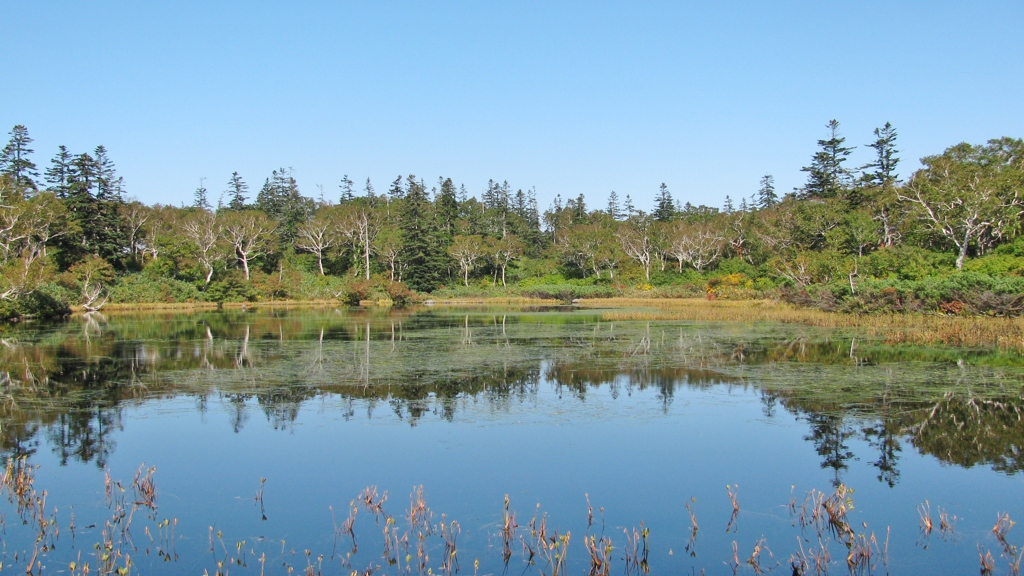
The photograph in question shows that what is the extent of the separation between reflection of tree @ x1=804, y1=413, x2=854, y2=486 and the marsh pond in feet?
0.16

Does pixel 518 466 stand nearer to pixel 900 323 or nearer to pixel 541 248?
pixel 900 323

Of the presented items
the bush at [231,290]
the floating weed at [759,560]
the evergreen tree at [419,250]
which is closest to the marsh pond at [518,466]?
the floating weed at [759,560]

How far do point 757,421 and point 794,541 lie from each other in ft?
16.1

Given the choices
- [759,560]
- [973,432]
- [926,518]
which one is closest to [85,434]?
[759,560]

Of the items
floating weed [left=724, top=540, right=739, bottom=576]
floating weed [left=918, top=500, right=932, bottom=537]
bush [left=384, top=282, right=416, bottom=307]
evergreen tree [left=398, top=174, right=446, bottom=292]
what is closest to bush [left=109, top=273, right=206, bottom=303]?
bush [left=384, top=282, right=416, bottom=307]

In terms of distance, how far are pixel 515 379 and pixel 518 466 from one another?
21.8 ft

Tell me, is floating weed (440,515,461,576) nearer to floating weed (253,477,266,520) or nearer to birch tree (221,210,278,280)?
floating weed (253,477,266,520)

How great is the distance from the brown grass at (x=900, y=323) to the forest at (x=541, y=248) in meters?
1.25

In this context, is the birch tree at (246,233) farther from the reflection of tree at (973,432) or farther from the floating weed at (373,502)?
the reflection of tree at (973,432)

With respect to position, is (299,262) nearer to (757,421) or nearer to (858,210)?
(858,210)

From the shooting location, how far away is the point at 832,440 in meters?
9.84

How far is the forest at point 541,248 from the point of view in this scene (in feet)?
114

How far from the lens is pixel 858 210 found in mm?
47031

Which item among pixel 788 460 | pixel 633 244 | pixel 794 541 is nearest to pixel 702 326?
pixel 788 460
